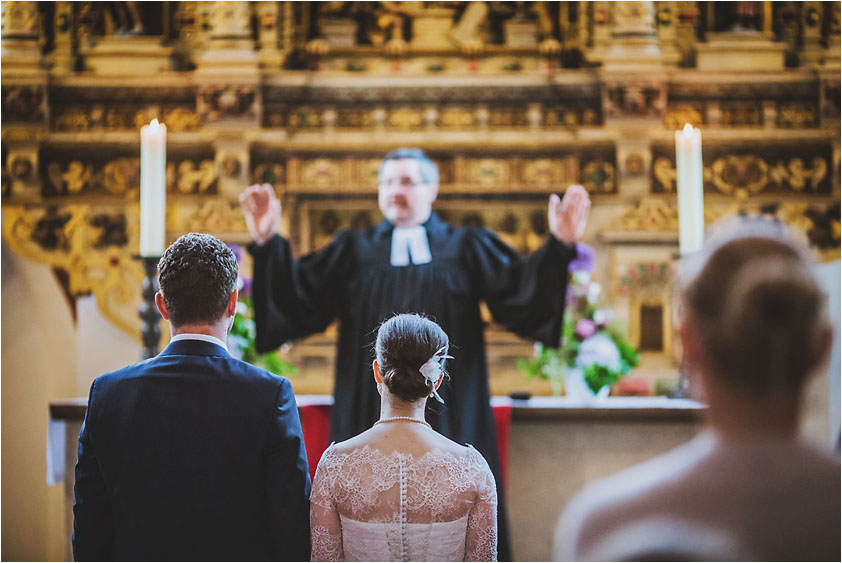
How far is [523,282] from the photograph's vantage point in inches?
125

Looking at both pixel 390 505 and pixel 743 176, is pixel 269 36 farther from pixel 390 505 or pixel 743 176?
pixel 390 505

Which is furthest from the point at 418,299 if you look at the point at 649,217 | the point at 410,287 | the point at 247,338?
the point at 649,217

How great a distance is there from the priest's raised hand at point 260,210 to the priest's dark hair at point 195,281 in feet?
4.54

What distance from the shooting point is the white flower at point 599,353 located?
129 inches

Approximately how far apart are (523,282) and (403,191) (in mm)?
601

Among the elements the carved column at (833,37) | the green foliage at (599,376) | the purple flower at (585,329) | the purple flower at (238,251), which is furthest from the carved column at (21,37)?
the carved column at (833,37)

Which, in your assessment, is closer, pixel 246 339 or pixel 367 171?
pixel 246 339

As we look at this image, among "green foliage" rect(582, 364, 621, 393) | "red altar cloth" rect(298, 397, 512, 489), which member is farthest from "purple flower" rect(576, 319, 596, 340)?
"red altar cloth" rect(298, 397, 512, 489)

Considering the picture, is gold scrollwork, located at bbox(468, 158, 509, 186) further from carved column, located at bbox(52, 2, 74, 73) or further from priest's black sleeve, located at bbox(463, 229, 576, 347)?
carved column, located at bbox(52, 2, 74, 73)

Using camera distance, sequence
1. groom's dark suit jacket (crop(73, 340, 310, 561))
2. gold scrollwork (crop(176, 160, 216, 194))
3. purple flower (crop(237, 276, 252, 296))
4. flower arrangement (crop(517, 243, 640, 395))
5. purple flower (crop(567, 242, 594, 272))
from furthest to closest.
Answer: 1. gold scrollwork (crop(176, 160, 216, 194))
2. purple flower (crop(237, 276, 252, 296))
3. purple flower (crop(567, 242, 594, 272))
4. flower arrangement (crop(517, 243, 640, 395))
5. groom's dark suit jacket (crop(73, 340, 310, 561))

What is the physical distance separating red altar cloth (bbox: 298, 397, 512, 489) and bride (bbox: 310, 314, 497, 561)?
4.99ft

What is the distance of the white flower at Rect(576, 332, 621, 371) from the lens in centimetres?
328

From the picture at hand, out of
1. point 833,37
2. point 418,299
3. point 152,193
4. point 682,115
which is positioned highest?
point 833,37

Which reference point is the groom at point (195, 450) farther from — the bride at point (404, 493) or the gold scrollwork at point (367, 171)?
the gold scrollwork at point (367, 171)
